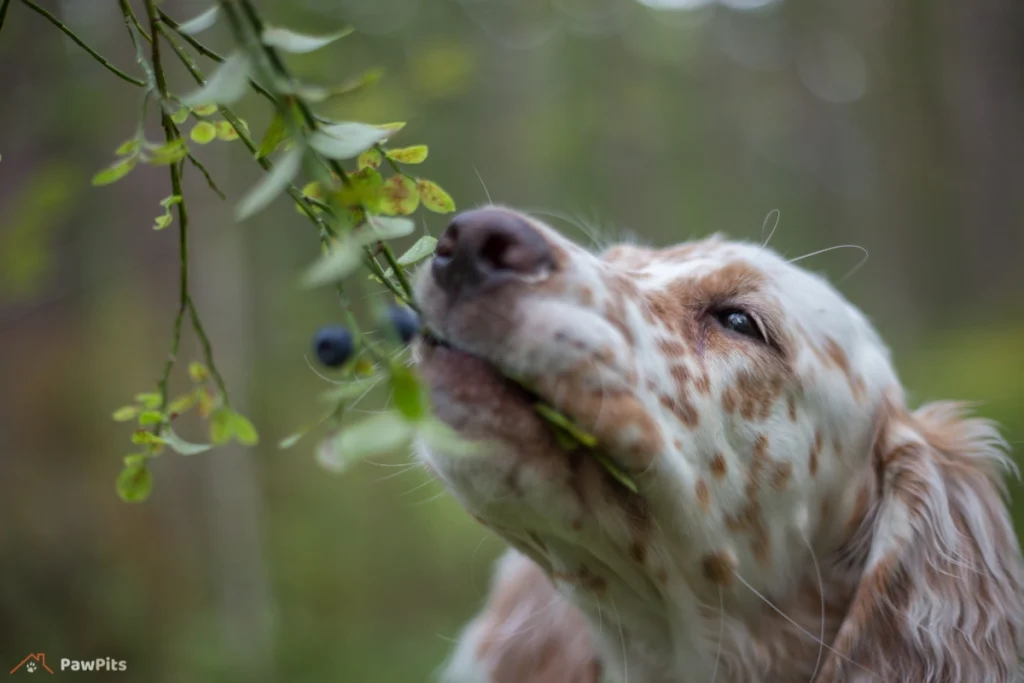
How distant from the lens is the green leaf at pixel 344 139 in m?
0.99

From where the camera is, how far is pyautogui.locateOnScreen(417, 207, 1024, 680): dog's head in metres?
1.54

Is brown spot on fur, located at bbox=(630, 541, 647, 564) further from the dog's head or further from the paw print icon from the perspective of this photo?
the paw print icon

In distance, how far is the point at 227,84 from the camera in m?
0.97

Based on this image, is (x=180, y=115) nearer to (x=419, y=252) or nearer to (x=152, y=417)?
(x=419, y=252)

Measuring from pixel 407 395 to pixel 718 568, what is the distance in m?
1.45

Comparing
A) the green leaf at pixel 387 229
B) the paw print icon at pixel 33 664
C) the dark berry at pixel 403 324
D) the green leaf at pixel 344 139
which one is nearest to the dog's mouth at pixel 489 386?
the dark berry at pixel 403 324

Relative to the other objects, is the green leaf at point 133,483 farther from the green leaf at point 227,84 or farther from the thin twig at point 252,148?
the green leaf at point 227,84

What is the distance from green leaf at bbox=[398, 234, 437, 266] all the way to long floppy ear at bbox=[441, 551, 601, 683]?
1.57 m

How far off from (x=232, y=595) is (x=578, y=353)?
620 cm

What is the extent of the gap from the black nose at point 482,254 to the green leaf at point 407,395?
696 millimetres

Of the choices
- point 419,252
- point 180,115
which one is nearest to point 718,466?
point 419,252

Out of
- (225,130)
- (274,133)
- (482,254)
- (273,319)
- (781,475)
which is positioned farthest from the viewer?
(273,319)

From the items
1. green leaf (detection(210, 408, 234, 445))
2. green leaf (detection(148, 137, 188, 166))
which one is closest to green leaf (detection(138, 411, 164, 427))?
green leaf (detection(210, 408, 234, 445))

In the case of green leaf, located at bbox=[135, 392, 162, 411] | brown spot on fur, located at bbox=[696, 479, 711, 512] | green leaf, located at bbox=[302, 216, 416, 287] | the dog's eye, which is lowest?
brown spot on fur, located at bbox=[696, 479, 711, 512]
